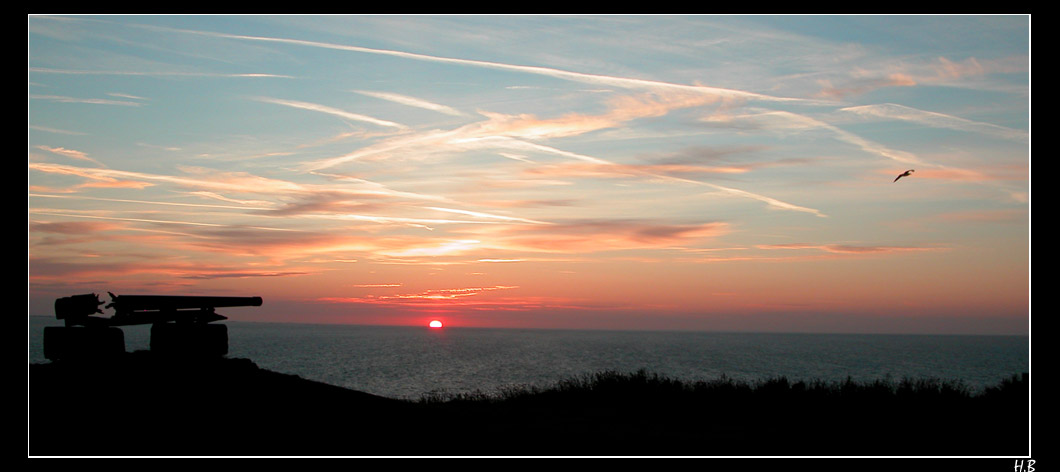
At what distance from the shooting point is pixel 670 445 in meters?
13.4

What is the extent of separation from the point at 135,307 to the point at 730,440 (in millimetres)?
11876

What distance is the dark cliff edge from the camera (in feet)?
40.5

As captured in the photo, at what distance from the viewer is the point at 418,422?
14.2 m

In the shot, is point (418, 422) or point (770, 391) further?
point (770, 391)

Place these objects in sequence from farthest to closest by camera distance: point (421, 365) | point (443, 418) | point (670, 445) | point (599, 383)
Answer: point (421, 365) < point (599, 383) < point (443, 418) < point (670, 445)

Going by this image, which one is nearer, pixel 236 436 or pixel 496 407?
pixel 236 436

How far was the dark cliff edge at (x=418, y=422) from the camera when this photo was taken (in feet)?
40.5

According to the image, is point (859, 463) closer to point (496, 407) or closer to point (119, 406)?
point (496, 407)

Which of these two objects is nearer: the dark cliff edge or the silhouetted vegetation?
the dark cliff edge

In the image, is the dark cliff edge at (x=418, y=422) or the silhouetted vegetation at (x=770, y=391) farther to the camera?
the silhouetted vegetation at (x=770, y=391)
